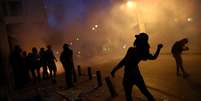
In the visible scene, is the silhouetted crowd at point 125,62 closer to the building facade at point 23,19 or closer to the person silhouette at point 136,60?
the person silhouette at point 136,60

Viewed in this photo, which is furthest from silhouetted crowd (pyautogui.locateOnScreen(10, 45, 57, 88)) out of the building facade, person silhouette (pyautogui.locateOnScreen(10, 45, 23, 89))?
the building facade

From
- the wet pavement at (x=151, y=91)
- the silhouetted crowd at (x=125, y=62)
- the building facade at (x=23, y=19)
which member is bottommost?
the wet pavement at (x=151, y=91)

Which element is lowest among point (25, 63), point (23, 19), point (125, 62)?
point (25, 63)

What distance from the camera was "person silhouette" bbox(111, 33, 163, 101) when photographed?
22.3 feet

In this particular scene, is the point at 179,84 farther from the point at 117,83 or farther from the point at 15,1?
the point at 15,1

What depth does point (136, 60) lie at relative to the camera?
701 centimetres

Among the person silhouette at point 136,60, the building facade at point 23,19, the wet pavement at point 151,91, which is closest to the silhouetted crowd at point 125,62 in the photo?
the person silhouette at point 136,60

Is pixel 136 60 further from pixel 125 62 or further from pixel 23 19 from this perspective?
pixel 23 19

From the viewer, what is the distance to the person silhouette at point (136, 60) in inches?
268

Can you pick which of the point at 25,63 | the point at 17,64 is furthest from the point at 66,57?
the point at 25,63

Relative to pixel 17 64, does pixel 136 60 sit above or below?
above

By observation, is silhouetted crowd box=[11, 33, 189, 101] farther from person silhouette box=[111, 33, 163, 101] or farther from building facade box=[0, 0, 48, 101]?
building facade box=[0, 0, 48, 101]

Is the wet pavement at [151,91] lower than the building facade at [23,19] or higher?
lower

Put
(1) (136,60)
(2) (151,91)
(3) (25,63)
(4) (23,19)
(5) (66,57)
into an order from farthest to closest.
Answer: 1. (4) (23,19)
2. (3) (25,63)
3. (5) (66,57)
4. (2) (151,91)
5. (1) (136,60)
